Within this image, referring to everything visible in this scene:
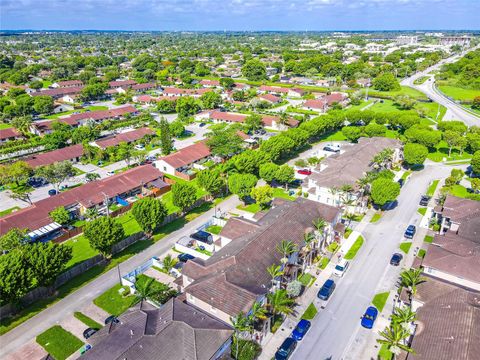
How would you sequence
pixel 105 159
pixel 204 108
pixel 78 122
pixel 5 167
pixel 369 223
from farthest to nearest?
pixel 204 108 < pixel 78 122 < pixel 105 159 < pixel 5 167 < pixel 369 223

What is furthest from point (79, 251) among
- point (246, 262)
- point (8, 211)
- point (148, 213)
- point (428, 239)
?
point (428, 239)

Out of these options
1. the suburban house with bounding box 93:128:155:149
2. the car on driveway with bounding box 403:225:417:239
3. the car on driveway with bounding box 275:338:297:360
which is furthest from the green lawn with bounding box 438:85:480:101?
the car on driveway with bounding box 275:338:297:360

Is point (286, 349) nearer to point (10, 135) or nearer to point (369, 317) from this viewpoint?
point (369, 317)

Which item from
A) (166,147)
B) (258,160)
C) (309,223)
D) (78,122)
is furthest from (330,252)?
(78,122)

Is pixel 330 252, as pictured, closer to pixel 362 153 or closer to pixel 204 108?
pixel 362 153

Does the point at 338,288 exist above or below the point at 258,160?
below

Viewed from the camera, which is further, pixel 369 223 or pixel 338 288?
pixel 369 223
